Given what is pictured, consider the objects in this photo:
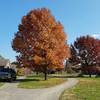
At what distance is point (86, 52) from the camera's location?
243ft

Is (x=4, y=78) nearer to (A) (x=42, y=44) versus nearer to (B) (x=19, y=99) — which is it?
(A) (x=42, y=44)

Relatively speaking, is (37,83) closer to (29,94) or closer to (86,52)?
(29,94)

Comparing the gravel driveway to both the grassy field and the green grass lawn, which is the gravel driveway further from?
the green grass lawn

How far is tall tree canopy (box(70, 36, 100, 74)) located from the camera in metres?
72.3

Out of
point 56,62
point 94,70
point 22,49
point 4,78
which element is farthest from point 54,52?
point 94,70

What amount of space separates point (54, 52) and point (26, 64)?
3.86m

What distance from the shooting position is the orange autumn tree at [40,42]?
42531 mm

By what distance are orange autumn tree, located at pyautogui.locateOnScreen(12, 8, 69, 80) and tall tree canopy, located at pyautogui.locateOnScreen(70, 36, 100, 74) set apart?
96.1 ft

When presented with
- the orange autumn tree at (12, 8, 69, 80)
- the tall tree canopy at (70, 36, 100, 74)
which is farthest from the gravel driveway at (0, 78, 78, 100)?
the tall tree canopy at (70, 36, 100, 74)

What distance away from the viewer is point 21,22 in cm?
4403

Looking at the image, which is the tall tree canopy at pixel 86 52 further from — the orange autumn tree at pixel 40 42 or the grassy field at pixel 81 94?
the grassy field at pixel 81 94

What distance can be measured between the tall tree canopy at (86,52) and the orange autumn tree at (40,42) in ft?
96.1

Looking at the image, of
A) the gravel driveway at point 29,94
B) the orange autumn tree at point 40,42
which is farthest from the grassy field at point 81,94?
the orange autumn tree at point 40,42

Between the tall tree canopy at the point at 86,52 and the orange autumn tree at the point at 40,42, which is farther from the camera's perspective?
the tall tree canopy at the point at 86,52
